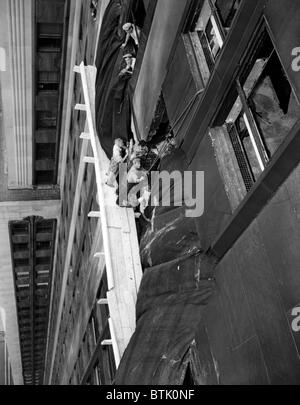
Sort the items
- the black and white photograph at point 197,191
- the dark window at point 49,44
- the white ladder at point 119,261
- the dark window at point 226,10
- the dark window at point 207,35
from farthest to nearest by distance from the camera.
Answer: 1. the dark window at point 49,44
2. the white ladder at point 119,261
3. the dark window at point 207,35
4. the dark window at point 226,10
5. the black and white photograph at point 197,191

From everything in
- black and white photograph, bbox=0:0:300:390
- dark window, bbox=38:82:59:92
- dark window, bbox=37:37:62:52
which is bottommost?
black and white photograph, bbox=0:0:300:390

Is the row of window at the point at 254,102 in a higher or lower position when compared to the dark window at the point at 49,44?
lower

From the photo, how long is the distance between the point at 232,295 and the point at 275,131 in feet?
8.81

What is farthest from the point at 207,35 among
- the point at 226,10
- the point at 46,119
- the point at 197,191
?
the point at 46,119

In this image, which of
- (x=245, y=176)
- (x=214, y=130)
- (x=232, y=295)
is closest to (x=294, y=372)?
(x=232, y=295)

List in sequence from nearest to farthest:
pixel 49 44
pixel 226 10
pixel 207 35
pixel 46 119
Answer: pixel 226 10 → pixel 207 35 → pixel 49 44 → pixel 46 119

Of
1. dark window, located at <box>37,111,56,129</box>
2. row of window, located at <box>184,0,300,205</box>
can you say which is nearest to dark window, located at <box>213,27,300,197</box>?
row of window, located at <box>184,0,300,205</box>

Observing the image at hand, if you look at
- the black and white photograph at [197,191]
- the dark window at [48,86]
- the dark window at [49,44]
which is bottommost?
the black and white photograph at [197,191]

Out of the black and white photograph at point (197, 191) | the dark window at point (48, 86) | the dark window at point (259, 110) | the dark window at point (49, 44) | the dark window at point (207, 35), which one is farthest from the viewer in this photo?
the dark window at point (48, 86)

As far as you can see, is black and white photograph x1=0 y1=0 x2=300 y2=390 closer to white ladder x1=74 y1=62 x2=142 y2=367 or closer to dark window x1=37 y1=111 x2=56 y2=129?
white ladder x1=74 y1=62 x2=142 y2=367

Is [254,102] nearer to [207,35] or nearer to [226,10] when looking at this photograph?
[226,10]

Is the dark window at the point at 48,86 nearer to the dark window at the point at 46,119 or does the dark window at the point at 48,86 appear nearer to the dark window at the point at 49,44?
the dark window at the point at 46,119

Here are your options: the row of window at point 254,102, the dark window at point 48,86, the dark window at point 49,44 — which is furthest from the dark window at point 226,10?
the dark window at point 48,86

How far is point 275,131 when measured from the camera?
335 inches
